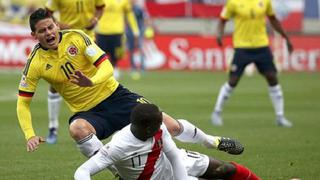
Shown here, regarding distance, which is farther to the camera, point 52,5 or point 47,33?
point 52,5

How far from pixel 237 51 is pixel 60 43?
7293mm

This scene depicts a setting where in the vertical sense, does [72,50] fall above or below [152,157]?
above

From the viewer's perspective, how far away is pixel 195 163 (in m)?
8.60

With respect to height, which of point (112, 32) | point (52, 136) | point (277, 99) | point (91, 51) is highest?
point (91, 51)

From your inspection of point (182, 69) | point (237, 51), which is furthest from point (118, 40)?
point (182, 69)

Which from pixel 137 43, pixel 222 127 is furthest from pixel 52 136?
pixel 137 43

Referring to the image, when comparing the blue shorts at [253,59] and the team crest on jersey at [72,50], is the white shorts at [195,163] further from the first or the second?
the blue shorts at [253,59]

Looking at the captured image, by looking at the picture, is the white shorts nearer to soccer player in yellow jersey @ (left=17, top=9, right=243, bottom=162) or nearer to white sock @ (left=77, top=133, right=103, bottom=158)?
soccer player in yellow jersey @ (left=17, top=9, right=243, bottom=162)

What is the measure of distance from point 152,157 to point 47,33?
209cm

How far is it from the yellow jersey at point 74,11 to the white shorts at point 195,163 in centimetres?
Answer: 578

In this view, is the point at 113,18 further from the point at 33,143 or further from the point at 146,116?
the point at 146,116

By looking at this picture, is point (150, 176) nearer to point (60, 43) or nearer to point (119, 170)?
point (119, 170)

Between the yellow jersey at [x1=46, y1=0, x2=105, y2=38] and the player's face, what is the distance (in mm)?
4376

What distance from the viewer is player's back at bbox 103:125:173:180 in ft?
26.9
